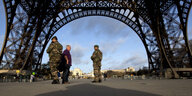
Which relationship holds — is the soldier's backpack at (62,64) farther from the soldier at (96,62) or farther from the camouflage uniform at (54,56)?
the soldier at (96,62)

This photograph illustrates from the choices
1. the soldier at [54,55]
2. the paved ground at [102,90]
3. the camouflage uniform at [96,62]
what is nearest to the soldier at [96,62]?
the camouflage uniform at [96,62]

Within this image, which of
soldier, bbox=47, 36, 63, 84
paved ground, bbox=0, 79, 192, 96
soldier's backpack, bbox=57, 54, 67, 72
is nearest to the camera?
paved ground, bbox=0, 79, 192, 96

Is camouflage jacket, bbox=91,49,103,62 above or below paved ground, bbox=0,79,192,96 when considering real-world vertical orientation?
above

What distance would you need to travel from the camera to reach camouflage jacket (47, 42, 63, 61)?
819 cm

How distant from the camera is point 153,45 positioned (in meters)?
29.7

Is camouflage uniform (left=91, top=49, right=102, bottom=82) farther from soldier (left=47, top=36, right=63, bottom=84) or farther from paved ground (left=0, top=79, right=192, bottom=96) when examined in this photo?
paved ground (left=0, top=79, right=192, bottom=96)

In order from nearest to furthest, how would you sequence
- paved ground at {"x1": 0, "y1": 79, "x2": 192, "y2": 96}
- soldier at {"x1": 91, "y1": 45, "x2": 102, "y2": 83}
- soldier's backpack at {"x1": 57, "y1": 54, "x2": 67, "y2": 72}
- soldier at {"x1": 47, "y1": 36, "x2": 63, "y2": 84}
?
1. paved ground at {"x1": 0, "y1": 79, "x2": 192, "y2": 96}
2. soldier at {"x1": 47, "y1": 36, "x2": 63, "y2": 84}
3. soldier's backpack at {"x1": 57, "y1": 54, "x2": 67, "y2": 72}
4. soldier at {"x1": 91, "y1": 45, "x2": 102, "y2": 83}

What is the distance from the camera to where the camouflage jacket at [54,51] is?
26.9ft

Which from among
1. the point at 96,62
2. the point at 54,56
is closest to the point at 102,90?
the point at 54,56

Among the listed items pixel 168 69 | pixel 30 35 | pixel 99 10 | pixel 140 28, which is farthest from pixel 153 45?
pixel 30 35

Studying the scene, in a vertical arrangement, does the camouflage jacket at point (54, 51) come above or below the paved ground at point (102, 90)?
above

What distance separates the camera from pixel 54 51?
8203 millimetres

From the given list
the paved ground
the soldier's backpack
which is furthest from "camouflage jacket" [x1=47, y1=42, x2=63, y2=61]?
the paved ground

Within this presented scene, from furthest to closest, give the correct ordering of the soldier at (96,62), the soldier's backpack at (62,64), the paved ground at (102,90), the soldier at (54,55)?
the soldier at (96,62) → the soldier's backpack at (62,64) → the soldier at (54,55) → the paved ground at (102,90)
